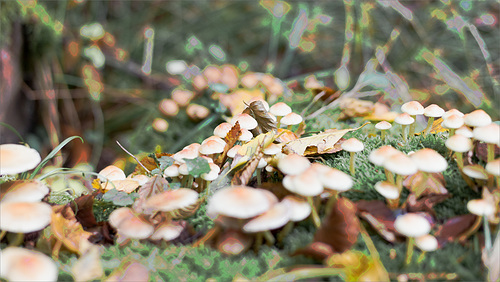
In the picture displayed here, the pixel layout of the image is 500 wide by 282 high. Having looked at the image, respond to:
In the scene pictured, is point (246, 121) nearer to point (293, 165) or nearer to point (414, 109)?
point (293, 165)

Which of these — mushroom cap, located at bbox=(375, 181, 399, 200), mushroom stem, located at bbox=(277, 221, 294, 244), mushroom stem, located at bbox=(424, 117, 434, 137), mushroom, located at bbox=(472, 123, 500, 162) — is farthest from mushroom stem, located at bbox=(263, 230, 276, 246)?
mushroom stem, located at bbox=(424, 117, 434, 137)

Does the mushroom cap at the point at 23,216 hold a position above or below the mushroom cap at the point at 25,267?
above

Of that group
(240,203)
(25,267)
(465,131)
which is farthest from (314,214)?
(25,267)

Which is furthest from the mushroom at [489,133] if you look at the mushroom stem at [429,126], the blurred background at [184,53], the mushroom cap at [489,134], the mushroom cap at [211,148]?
the blurred background at [184,53]

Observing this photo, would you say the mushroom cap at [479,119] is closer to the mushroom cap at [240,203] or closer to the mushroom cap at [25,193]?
the mushroom cap at [240,203]

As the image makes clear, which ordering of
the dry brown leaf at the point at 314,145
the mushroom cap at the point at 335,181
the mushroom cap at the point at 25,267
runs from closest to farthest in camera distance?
the mushroom cap at the point at 25,267 → the mushroom cap at the point at 335,181 → the dry brown leaf at the point at 314,145

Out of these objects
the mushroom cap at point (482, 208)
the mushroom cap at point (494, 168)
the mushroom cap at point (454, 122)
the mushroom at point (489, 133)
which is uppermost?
the mushroom at point (489, 133)
